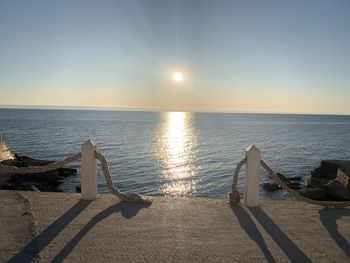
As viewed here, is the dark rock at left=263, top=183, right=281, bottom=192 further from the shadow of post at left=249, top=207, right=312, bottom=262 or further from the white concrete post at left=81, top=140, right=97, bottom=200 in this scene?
the white concrete post at left=81, top=140, right=97, bottom=200

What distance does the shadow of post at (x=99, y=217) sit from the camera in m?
5.19

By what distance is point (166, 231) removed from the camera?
20.2 ft

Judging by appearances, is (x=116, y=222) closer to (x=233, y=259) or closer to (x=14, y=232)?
(x=14, y=232)

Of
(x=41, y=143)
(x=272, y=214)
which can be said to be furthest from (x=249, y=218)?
(x=41, y=143)

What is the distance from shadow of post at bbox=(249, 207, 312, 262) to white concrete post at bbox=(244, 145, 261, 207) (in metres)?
0.29

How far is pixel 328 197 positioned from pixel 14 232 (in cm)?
1646

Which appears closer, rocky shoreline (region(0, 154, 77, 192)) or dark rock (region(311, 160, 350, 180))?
rocky shoreline (region(0, 154, 77, 192))

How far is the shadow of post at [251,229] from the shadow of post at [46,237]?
3366 mm

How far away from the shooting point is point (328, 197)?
713 inches

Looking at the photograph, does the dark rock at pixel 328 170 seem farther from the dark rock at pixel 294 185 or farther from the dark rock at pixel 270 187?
the dark rock at pixel 270 187

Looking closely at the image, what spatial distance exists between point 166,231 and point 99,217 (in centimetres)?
155

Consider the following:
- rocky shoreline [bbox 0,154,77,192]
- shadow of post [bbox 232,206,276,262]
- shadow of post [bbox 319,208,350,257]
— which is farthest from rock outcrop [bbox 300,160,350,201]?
rocky shoreline [bbox 0,154,77,192]

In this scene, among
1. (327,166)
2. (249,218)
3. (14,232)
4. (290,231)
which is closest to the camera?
(14,232)

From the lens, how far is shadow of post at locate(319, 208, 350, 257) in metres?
5.83
